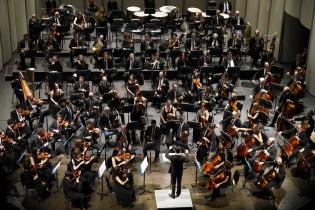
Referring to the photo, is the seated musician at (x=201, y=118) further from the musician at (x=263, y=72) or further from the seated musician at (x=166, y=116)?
the musician at (x=263, y=72)

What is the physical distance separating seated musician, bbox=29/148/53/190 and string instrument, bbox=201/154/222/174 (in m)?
4.01

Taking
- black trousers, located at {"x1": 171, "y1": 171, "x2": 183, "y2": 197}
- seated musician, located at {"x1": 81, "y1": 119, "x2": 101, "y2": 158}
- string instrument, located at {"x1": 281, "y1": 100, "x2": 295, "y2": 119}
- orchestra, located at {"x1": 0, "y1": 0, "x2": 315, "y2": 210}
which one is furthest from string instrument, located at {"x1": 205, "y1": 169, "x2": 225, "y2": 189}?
string instrument, located at {"x1": 281, "y1": 100, "x2": 295, "y2": 119}

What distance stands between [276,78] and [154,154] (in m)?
6.39

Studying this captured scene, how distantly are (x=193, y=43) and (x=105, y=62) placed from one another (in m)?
3.91

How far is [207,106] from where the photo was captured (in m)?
16.6

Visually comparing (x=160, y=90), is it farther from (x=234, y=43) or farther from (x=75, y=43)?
(x=234, y=43)

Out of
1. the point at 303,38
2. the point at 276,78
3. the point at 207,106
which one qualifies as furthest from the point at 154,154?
the point at 303,38

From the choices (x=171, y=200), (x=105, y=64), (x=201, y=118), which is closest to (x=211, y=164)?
(x=171, y=200)

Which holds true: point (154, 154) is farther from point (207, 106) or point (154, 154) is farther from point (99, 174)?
point (99, 174)

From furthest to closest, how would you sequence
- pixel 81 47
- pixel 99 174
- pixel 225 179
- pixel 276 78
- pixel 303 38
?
1. pixel 303 38
2. pixel 81 47
3. pixel 276 78
4. pixel 225 179
5. pixel 99 174

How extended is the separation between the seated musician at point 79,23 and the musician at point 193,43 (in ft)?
15.1

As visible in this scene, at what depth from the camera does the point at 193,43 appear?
2195cm

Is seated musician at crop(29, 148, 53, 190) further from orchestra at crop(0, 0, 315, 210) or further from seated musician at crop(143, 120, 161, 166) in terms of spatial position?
seated musician at crop(143, 120, 161, 166)

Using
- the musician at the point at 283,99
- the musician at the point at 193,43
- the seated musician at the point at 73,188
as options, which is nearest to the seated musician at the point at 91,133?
the seated musician at the point at 73,188
